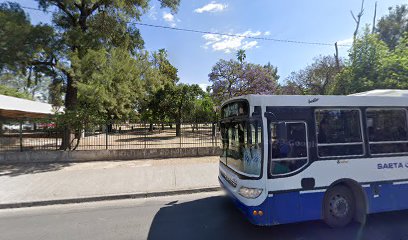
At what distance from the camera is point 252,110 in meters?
4.36

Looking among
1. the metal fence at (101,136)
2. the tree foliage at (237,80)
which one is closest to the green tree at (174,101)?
the tree foliage at (237,80)

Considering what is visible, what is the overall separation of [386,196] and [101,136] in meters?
11.3

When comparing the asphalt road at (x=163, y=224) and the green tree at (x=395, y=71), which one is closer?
the asphalt road at (x=163, y=224)

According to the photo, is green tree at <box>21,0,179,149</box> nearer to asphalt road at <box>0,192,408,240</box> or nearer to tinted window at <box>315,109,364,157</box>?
asphalt road at <box>0,192,408,240</box>

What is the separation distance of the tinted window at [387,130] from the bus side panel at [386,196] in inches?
28.1

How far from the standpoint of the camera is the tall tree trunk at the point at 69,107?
1191 cm

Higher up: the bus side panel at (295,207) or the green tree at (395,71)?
the green tree at (395,71)

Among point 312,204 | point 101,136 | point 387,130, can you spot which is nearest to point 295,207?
point 312,204

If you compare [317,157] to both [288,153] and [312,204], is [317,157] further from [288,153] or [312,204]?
[312,204]

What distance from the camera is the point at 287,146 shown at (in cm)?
447

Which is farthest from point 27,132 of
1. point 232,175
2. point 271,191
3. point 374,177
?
point 374,177

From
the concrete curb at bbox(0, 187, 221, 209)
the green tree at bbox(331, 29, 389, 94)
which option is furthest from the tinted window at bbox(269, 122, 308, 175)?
the green tree at bbox(331, 29, 389, 94)

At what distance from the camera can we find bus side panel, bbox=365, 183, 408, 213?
4.82 m

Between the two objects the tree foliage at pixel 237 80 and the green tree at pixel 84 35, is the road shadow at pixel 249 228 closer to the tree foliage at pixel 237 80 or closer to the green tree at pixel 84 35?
the green tree at pixel 84 35
